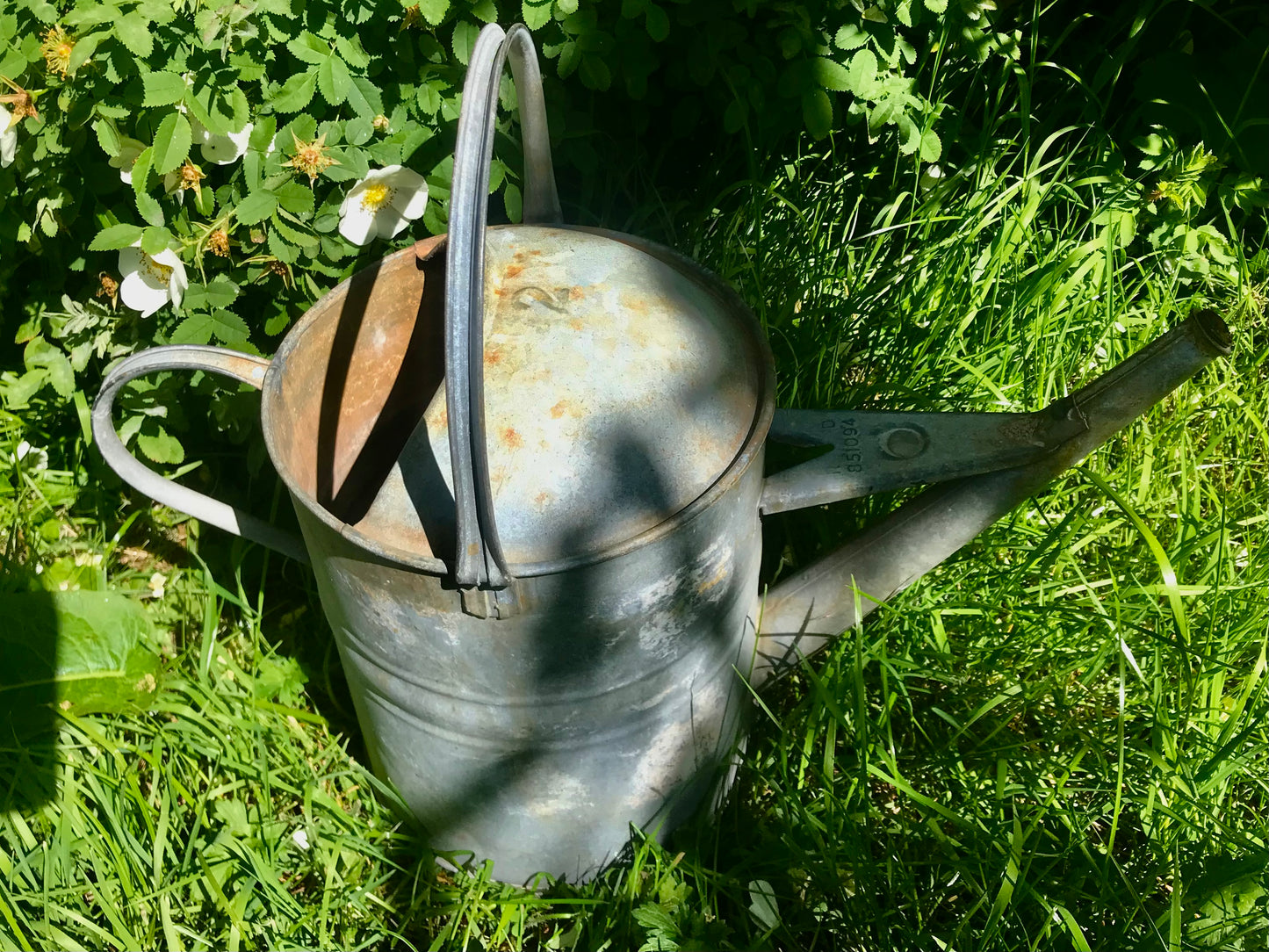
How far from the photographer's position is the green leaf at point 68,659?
198cm

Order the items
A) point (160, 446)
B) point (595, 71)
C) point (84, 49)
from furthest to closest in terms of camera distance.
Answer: point (160, 446) < point (595, 71) < point (84, 49)

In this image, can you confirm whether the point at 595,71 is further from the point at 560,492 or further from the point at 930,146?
the point at 560,492

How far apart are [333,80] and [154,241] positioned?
39 cm

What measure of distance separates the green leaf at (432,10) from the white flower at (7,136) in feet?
2.30

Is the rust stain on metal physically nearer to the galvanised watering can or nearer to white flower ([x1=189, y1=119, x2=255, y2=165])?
the galvanised watering can

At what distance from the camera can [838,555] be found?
66.5 inches

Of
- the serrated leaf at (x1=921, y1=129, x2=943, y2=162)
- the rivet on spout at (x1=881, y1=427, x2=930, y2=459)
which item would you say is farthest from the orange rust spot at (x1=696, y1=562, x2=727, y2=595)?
the serrated leaf at (x1=921, y1=129, x2=943, y2=162)

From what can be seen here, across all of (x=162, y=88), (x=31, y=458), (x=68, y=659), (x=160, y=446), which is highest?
(x=162, y=88)

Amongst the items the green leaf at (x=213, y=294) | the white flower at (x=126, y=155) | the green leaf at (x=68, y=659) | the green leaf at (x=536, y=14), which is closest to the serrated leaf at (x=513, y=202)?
the green leaf at (x=536, y=14)

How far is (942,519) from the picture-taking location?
160 cm

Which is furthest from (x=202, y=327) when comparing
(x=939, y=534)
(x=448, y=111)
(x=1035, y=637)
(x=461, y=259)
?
(x=1035, y=637)

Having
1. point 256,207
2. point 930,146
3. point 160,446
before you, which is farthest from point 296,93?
point 930,146

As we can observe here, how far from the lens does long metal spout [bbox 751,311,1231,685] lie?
4.69 feet

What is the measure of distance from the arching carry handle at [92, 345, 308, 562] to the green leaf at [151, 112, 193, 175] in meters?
0.31
